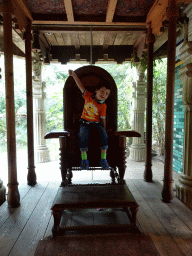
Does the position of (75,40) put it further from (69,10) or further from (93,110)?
(93,110)

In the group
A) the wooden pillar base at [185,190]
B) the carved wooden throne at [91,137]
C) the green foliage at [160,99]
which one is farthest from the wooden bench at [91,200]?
the green foliage at [160,99]

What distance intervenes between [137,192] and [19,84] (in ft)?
33.0

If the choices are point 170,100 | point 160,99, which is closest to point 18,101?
point 160,99

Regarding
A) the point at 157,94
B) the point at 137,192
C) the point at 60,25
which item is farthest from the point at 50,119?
the point at 137,192

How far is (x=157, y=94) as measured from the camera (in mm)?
6543

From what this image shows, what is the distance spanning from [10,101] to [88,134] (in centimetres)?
106

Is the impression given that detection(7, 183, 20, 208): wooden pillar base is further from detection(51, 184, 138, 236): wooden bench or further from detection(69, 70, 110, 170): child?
detection(69, 70, 110, 170): child

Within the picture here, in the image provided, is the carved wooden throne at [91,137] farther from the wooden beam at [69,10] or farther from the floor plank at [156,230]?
the wooden beam at [69,10]

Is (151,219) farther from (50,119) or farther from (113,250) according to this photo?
(50,119)

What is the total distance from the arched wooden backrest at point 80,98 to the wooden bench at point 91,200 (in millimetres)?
1292

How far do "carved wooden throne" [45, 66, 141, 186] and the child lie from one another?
140mm

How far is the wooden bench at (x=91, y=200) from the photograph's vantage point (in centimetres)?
190

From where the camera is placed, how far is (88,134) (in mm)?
2822

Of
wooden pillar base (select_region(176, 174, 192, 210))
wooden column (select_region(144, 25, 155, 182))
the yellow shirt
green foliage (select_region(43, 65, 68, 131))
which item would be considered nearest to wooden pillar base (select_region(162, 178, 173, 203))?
wooden pillar base (select_region(176, 174, 192, 210))
